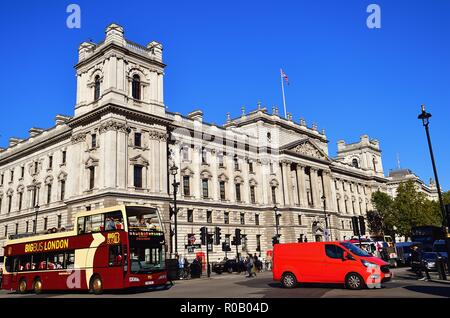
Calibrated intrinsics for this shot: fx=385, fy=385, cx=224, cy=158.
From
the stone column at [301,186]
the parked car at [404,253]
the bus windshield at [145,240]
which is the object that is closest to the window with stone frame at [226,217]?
the stone column at [301,186]

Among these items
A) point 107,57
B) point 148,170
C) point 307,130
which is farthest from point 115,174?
point 307,130

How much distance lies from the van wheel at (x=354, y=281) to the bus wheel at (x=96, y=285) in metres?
11.3

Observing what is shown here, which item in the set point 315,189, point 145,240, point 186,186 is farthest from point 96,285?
point 315,189

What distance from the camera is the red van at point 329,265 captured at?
15289 millimetres

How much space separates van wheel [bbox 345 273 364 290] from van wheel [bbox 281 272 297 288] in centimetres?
251

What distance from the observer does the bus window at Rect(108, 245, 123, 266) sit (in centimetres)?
1788

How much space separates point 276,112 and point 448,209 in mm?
44873

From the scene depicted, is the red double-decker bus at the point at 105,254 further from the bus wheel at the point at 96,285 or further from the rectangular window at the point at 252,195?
the rectangular window at the point at 252,195

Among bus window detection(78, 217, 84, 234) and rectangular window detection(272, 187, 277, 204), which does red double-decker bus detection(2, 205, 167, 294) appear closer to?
bus window detection(78, 217, 84, 234)

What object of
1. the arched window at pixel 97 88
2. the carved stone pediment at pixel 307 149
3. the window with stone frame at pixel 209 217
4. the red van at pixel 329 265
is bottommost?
the red van at pixel 329 265

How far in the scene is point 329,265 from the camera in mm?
16188

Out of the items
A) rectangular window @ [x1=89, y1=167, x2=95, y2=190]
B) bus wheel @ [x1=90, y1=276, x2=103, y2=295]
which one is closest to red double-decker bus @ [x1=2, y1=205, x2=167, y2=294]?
bus wheel @ [x1=90, y1=276, x2=103, y2=295]

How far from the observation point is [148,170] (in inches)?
1604
